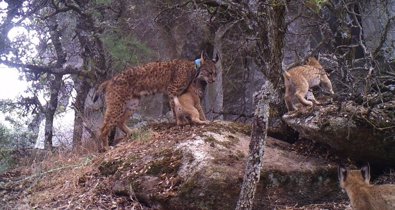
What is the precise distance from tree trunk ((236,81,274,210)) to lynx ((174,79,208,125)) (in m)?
3.07

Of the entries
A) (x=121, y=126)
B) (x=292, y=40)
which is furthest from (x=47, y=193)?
(x=292, y=40)

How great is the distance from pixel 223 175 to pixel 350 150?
1971 millimetres

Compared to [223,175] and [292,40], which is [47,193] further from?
[292,40]

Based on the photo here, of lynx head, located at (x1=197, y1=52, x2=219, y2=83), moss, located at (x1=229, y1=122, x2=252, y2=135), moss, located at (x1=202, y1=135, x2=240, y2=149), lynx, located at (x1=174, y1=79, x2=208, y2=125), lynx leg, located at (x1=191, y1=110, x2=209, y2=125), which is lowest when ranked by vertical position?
moss, located at (x1=202, y1=135, x2=240, y2=149)

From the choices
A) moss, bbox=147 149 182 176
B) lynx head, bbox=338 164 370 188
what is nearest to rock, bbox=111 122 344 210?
moss, bbox=147 149 182 176

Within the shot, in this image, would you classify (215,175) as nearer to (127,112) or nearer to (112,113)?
(112,113)

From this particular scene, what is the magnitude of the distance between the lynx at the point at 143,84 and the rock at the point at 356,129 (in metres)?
2.37

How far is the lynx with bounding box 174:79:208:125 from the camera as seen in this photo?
8.59 m

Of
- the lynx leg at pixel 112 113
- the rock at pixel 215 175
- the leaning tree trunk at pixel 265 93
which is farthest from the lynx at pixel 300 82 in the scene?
the lynx leg at pixel 112 113

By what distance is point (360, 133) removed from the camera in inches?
269

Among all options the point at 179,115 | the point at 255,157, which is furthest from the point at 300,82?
the point at 255,157

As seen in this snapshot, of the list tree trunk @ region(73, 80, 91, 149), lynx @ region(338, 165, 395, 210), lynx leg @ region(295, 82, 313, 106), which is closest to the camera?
lynx @ region(338, 165, 395, 210)

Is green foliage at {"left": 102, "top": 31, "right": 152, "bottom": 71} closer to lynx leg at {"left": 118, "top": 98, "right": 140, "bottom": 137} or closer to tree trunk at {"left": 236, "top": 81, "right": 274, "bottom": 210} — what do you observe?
lynx leg at {"left": 118, "top": 98, "right": 140, "bottom": 137}

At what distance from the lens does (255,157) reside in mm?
5391
